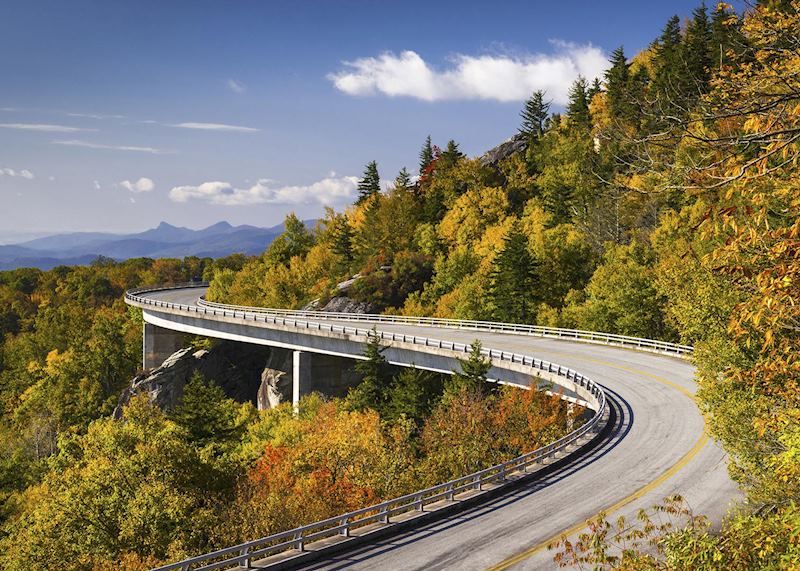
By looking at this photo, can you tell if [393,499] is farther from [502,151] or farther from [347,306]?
[502,151]

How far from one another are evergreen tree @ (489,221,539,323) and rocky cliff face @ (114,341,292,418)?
81.0 feet

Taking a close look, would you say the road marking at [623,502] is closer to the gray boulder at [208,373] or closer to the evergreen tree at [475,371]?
the evergreen tree at [475,371]

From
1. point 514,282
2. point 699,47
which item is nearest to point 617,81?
point 699,47

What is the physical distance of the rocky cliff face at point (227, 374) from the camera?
73.1m

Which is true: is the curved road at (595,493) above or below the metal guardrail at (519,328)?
below

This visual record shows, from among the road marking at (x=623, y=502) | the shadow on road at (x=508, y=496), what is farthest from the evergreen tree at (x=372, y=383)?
the road marking at (x=623, y=502)

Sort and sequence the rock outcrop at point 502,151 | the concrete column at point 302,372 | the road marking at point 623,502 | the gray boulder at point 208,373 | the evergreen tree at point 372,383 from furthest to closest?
the rock outcrop at point 502,151 < the gray boulder at point 208,373 < the concrete column at point 302,372 < the evergreen tree at point 372,383 < the road marking at point 623,502

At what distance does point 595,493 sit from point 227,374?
219ft

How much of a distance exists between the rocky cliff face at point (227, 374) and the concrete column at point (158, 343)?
1004cm

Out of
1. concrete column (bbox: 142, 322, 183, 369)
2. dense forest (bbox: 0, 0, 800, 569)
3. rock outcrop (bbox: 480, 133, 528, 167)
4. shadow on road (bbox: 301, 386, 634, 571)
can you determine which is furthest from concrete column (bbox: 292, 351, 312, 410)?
rock outcrop (bbox: 480, 133, 528, 167)

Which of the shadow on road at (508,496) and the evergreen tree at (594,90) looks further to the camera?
the evergreen tree at (594,90)

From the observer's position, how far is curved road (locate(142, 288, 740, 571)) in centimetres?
1670

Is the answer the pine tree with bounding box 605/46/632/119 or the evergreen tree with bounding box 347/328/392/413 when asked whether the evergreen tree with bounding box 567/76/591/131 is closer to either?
the pine tree with bounding box 605/46/632/119

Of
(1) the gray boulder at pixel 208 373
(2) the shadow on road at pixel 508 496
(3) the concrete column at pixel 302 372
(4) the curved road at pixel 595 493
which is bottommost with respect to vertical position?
(1) the gray boulder at pixel 208 373
